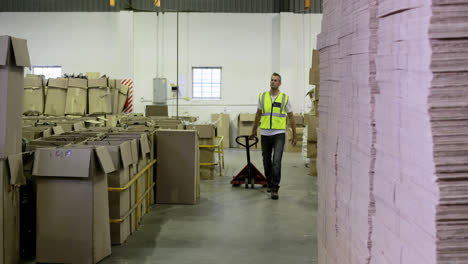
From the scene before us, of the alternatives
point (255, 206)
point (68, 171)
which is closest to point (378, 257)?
point (68, 171)

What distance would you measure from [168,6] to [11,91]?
1229 centimetres

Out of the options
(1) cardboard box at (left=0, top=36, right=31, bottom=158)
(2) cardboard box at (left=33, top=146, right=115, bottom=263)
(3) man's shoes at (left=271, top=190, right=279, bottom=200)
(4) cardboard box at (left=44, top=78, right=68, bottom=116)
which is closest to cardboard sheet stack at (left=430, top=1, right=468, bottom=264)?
(2) cardboard box at (left=33, top=146, right=115, bottom=263)

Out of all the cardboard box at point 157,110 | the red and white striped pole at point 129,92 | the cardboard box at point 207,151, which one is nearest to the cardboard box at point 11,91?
the cardboard box at point 207,151

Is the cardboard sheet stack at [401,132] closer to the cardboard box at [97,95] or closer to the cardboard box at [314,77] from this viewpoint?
the cardboard box at [314,77]

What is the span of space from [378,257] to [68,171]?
9.03 feet

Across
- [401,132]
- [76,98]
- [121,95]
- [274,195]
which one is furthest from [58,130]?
[121,95]

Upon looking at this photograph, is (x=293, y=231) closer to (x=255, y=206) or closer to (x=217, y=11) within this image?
(x=255, y=206)

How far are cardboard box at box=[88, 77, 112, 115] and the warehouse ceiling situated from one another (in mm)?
5609

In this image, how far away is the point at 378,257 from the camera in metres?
1.60

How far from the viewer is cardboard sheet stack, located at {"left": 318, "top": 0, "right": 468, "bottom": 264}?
1185 mm

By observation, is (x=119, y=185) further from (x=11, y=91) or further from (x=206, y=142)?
(x=206, y=142)

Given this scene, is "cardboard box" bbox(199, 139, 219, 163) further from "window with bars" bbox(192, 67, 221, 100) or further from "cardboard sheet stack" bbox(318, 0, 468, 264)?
"window with bars" bbox(192, 67, 221, 100)

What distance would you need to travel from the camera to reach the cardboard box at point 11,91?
353 centimetres

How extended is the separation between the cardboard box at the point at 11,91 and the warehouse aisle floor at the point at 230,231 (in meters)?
1.26
